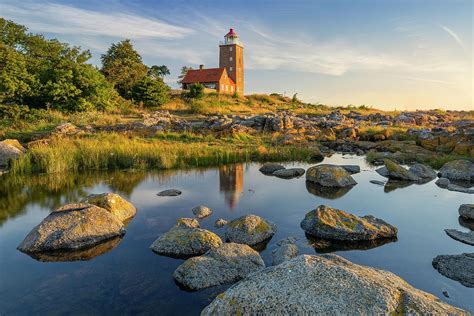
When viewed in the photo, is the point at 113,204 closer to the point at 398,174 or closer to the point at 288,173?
the point at 288,173

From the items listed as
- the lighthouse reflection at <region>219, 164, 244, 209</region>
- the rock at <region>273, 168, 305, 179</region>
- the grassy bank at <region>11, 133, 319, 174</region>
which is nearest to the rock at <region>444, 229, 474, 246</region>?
the lighthouse reflection at <region>219, 164, 244, 209</region>

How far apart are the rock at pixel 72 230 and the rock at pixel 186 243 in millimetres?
1535

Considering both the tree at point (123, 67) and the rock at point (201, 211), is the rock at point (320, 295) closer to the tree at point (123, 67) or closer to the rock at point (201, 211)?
the rock at point (201, 211)

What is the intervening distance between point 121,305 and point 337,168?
12.2 m

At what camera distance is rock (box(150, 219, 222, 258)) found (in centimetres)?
880

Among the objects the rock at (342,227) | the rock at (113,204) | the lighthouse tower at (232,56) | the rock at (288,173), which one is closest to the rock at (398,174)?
the rock at (288,173)

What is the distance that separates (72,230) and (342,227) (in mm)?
7093

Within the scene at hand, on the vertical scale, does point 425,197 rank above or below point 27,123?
below

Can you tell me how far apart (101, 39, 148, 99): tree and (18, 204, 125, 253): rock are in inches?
1494

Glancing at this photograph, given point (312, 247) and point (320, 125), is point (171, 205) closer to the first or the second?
point (312, 247)

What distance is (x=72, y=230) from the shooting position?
9297 millimetres

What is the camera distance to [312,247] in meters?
9.32

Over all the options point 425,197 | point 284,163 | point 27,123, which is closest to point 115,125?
point 27,123

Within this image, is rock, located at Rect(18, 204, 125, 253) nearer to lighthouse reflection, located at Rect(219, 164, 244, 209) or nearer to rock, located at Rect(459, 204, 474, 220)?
lighthouse reflection, located at Rect(219, 164, 244, 209)
